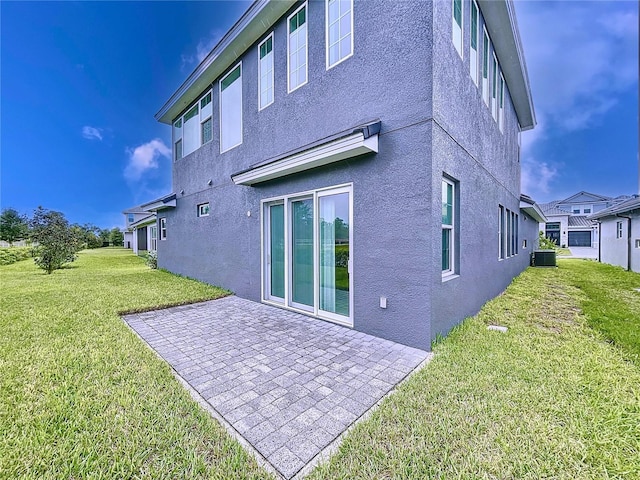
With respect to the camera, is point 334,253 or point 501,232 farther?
point 501,232

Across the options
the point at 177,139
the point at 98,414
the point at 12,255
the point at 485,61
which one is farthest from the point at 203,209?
the point at 12,255

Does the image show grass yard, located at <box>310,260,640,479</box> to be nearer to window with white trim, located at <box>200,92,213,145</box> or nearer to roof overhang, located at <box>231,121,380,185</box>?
roof overhang, located at <box>231,121,380,185</box>

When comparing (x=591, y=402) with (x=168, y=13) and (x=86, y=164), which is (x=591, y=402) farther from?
(x=86, y=164)

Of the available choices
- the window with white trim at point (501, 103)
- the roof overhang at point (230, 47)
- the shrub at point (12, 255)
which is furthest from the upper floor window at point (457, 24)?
the shrub at point (12, 255)

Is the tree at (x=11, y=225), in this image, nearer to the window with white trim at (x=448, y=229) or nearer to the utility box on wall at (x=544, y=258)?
the window with white trim at (x=448, y=229)

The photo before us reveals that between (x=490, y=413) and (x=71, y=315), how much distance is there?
8223mm

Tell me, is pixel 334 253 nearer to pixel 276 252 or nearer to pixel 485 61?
pixel 276 252

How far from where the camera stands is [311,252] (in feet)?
21.2

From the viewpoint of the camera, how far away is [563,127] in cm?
4441

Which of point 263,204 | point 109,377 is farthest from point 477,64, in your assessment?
point 109,377

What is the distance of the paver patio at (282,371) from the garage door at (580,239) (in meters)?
47.5

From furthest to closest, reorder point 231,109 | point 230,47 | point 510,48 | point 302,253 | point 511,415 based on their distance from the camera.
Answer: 1. point 231,109
2. point 510,48
3. point 230,47
4. point 302,253
5. point 511,415

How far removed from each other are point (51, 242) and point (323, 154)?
17.3m

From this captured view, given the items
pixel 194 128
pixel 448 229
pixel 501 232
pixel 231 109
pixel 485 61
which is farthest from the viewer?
pixel 194 128
